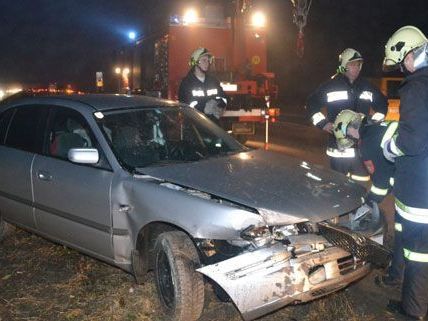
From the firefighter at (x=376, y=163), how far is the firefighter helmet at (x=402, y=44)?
1.68 feet

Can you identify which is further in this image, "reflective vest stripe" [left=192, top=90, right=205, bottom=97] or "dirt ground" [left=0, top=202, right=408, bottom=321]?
"reflective vest stripe" [left=192, top=90, right=205, bottom=97]

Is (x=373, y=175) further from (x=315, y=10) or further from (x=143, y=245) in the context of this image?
(x=315, y=10)

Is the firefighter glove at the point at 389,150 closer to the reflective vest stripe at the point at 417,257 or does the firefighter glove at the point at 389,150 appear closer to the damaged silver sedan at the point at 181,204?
the damaged silver sedan at the point at 181,204

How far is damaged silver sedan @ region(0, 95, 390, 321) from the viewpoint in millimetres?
3012

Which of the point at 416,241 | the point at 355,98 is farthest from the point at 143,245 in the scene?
the point at 355,98

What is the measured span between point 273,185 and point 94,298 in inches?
66.0

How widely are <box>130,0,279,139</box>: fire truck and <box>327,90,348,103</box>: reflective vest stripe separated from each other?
646cm

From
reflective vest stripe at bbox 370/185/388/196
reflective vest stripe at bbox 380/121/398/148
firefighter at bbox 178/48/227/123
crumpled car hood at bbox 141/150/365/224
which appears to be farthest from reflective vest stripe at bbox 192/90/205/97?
reflective vest stripe at bbox 380/121/398/148

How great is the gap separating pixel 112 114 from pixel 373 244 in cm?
230

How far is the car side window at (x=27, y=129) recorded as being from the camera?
4469 mm

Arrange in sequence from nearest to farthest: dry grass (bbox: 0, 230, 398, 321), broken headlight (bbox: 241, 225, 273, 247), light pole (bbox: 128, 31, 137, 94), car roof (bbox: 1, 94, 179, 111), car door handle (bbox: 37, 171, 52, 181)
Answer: broken headlight (bbox: 241, 225, 273, 247), dry grass (bbox: 0, 230, 398, 321), car door handle (bbox: 37, 171, 52, 181), car roof (bbox: 1, 94, 179, 111), light pole (bbox: 128, 31, 137, 94)

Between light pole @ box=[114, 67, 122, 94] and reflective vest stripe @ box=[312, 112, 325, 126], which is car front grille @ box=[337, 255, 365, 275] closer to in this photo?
reflective vest stripe @ box=[312, 112, 325, 126]

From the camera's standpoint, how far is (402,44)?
3385 millimetres

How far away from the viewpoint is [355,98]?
5.06 meters
